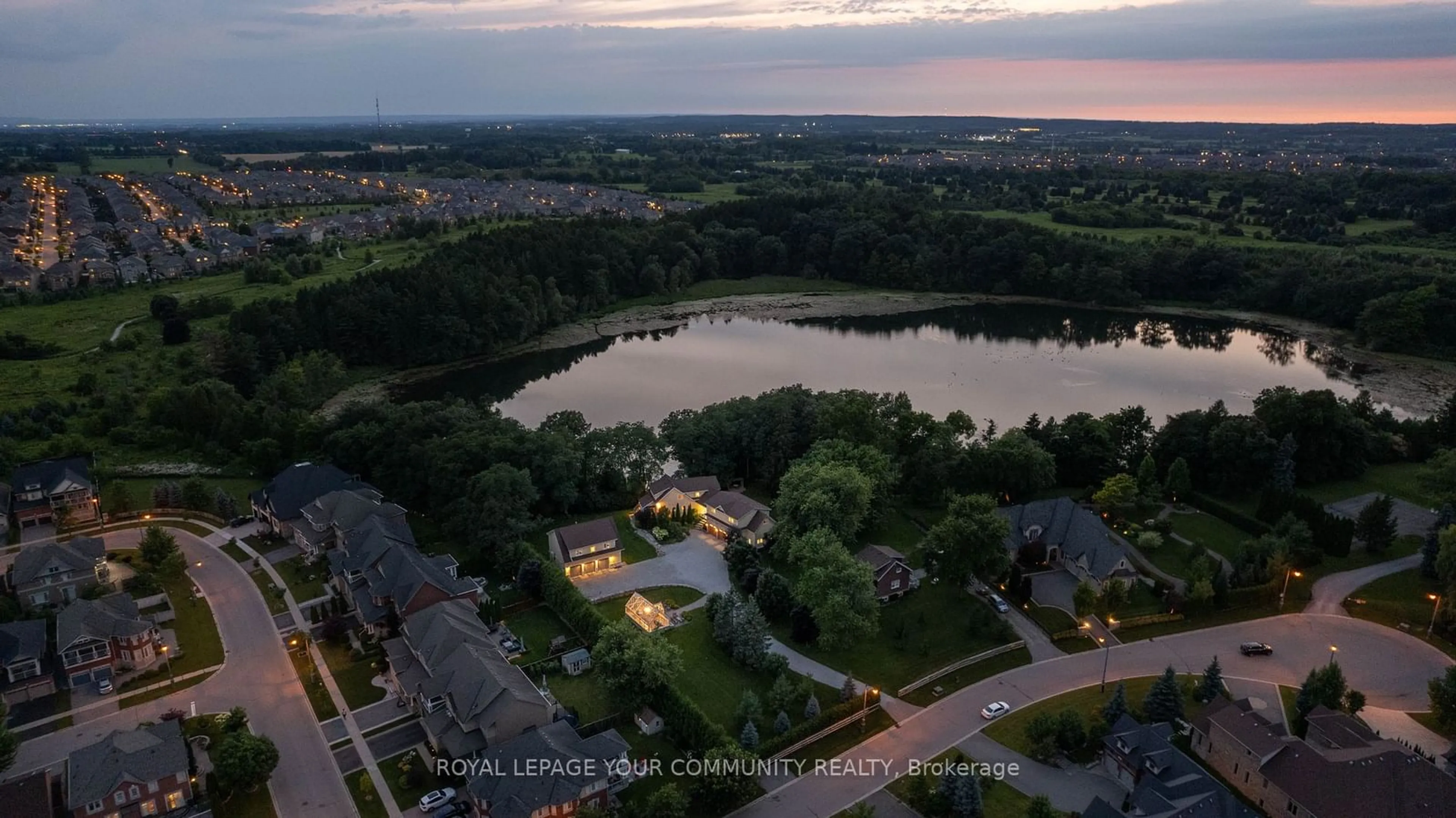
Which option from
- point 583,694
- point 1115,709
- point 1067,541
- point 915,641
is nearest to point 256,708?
point 583,694

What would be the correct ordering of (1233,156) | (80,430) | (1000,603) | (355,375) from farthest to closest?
(1233,156) → (355,375) → (80,430) → (1000,603)

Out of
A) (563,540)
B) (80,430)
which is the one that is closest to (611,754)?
(563,540)

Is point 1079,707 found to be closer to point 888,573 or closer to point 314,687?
point 888,573

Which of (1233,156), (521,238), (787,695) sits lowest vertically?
(787,695)

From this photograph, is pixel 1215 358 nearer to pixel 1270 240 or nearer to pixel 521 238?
pixel 1270 240

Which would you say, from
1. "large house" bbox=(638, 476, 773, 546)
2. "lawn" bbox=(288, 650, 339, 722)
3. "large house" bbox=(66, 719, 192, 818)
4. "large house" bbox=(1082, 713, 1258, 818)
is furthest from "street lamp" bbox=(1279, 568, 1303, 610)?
"large house" bbox=(66, 719, 192, 818)

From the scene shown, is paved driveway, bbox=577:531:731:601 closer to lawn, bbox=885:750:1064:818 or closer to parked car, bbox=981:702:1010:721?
parked car, bbox=981:702:1010:721

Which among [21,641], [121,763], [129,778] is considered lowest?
[129,778]
